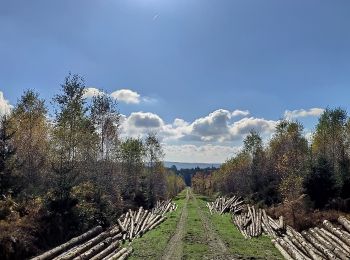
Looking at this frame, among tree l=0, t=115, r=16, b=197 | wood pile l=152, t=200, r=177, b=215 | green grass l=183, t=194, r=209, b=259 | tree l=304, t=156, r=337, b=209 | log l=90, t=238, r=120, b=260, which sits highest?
tree l=0, t=115, r=16, b=197

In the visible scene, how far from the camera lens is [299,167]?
41750 mm

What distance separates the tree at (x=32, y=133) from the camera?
43844 millimetres

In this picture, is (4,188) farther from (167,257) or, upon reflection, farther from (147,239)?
(167,257)

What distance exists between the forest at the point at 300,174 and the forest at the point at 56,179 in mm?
15861

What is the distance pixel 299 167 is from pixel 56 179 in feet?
86.2

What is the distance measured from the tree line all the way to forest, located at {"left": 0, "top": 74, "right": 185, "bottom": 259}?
16730 mm

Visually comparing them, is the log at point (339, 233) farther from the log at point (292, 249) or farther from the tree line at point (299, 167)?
the tree line at point (299, 167)

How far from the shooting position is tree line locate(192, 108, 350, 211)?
35094mm

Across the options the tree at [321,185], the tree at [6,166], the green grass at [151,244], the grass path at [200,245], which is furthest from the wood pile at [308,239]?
the tree at [6,166]

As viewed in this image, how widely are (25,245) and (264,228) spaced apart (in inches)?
724

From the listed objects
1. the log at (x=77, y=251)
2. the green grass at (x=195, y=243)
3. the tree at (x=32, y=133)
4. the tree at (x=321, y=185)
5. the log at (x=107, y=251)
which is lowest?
the green grass at (x=195, y=243)

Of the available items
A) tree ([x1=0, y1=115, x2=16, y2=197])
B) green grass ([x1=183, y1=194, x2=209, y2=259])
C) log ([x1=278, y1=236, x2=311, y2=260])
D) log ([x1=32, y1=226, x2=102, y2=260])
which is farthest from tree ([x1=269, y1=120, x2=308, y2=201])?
tree ([x1=0, y1=115, x2=16, y2=197])

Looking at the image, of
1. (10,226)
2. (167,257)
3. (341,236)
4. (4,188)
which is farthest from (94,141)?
(341,236)

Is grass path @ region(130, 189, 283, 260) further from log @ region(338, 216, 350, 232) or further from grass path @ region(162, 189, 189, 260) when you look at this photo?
log @ region(338, 216, 350, 232)
